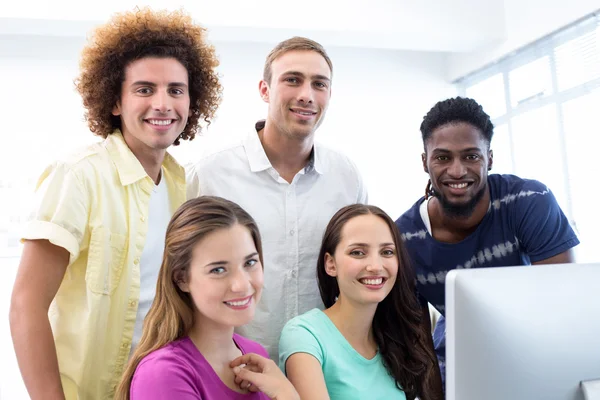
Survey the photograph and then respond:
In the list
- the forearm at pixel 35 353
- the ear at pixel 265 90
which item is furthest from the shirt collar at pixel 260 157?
the forearm at pixel 35 353

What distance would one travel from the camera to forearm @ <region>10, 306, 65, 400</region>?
4.78 feet

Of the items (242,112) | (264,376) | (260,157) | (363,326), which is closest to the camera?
(264,376)

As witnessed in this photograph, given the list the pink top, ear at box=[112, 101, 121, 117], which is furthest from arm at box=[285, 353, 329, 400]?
ear at box=[112, 101, 121, 117]

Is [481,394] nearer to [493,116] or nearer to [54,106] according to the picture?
[54,106]

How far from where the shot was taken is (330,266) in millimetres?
1854

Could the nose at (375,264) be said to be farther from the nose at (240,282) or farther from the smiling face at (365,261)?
the nose at (240,282)

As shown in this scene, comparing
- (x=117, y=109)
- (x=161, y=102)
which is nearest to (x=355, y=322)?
(x=161, y=102)

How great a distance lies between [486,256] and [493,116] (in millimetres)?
5403

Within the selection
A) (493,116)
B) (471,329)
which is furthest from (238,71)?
(471,329)

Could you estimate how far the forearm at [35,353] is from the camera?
146 centimetres

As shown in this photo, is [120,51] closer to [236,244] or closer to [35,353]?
[236,244]

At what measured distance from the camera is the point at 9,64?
19.5ft

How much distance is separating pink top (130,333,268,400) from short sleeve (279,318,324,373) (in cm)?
20

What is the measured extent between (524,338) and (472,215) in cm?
108
